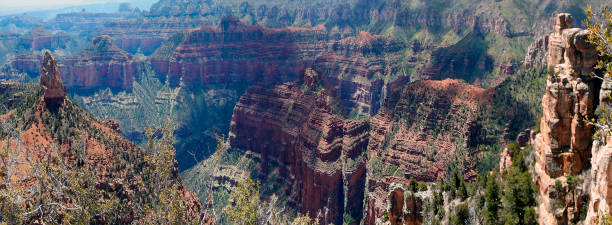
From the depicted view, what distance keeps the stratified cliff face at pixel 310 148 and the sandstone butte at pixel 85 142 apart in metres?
42.0

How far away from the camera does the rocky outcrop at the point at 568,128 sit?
33781 mm

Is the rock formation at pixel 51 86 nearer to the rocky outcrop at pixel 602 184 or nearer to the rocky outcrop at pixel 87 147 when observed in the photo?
the rocky outcrop at pixel 87 147

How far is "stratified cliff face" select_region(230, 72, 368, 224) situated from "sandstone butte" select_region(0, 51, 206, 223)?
4198 cm

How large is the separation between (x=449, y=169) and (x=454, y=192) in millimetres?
29613

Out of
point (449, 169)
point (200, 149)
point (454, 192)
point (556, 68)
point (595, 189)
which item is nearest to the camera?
point (595, 189)

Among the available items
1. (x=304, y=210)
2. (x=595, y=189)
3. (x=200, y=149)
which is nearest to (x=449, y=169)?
(x=304, y=210)

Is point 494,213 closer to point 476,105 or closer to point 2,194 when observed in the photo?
point 2,194

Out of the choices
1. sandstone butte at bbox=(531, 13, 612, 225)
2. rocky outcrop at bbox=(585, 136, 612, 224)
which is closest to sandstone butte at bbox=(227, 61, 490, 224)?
sandstone butte at bbox=(531, 13, 612, 225)

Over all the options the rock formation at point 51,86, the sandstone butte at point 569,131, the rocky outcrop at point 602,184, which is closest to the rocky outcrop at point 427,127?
the sandstone butte at point 569,131

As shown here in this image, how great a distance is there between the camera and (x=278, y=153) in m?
130

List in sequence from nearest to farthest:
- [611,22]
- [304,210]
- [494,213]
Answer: [611,22], [494,213], [304,210]

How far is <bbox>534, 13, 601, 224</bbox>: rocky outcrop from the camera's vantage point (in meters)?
33.8

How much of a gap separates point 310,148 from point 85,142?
63.8 m

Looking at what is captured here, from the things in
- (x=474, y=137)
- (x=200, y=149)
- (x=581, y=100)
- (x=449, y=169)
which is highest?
(x=581, y=100)
